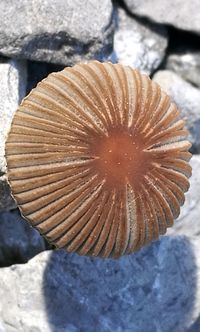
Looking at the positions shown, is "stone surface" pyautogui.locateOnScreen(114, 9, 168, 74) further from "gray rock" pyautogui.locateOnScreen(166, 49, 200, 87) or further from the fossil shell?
the fossil shell

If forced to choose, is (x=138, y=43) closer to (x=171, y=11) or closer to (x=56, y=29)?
(x=171, y=11)

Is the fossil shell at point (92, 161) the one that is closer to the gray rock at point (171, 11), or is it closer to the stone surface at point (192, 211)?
the stone surface at point (192, 211)

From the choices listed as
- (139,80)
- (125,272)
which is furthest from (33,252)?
(139,80)

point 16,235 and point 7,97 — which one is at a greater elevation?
point 7,97

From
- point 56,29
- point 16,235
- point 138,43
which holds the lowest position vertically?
point 16,235

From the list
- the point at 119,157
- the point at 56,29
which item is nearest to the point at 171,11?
the point at 56,29

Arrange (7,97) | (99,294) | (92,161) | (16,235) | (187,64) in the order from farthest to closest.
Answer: (187,64) → (16,235) → (99,294) → (7,97) → (92,161)
